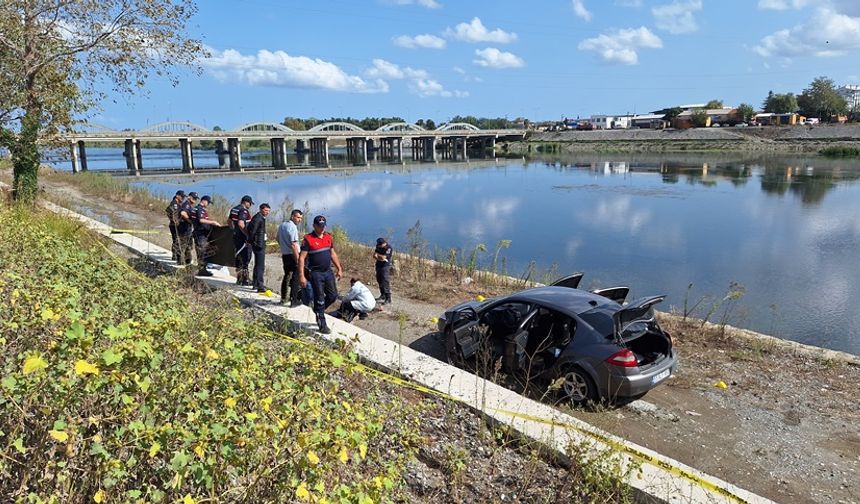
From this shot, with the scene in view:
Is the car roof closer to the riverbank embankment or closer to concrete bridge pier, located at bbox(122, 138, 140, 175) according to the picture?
concrete bridge pier, located at bbox(122, 138, 140, 175)

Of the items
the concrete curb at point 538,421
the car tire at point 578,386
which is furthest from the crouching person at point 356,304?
the car tire at point 578,386

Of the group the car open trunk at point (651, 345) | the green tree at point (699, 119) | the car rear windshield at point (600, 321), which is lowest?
the car open trunk at point (651, 345)

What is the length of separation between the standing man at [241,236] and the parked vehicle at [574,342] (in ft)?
16.0

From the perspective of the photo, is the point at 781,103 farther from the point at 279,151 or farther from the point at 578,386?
the point at 578,386

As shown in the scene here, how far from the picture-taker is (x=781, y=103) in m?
142

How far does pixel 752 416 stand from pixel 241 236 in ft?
28.8

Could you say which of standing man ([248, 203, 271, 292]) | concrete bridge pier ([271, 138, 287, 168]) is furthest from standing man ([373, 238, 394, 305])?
concrete bridge pier ([271, 138, 287, 168])

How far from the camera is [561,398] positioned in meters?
7.17

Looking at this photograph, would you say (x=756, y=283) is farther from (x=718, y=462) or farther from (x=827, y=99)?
(x=827, y=99)

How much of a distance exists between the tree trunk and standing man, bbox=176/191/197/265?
726 centimetres

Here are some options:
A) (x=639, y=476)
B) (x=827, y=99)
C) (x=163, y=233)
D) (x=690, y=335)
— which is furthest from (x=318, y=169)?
(x=827, y=99)

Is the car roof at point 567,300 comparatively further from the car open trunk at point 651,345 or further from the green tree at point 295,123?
the green tree at point 295,123

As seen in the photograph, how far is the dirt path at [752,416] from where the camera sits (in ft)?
18.6

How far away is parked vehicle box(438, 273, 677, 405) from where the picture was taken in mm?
6762
